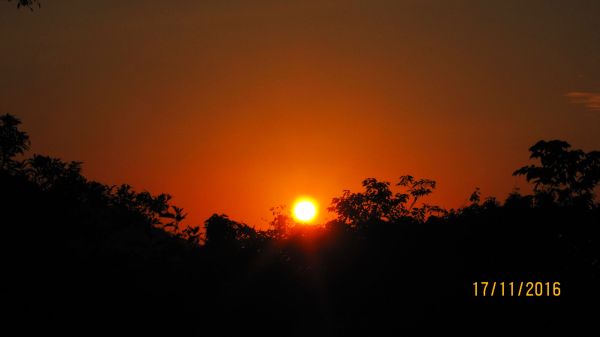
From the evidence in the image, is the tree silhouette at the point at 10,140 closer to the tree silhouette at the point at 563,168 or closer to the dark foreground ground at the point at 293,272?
the dark foreground ground at the point at 293,272

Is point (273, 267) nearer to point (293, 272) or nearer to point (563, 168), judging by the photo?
point (293, 272)

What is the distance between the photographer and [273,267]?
1895cm

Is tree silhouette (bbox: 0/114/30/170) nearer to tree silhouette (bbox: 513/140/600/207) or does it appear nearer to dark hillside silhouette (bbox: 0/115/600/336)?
dark hillside silhouette (bbox: 0/115/600/336)

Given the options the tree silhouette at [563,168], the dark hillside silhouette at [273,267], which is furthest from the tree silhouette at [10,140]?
the tree silhouette at [563,168]

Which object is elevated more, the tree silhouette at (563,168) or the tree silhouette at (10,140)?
the tree silhouette at (563,168)

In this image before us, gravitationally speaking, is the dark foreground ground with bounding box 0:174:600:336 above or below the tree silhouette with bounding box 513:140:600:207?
below

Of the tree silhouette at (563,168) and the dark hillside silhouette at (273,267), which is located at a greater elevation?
the tree silhouette at (563,168)

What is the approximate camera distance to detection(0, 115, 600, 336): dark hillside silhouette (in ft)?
54.2

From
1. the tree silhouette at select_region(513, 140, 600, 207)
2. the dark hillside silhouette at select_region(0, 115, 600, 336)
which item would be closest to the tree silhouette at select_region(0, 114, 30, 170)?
the dark hillside silhouette at select_region(0, 115, 600, 336)

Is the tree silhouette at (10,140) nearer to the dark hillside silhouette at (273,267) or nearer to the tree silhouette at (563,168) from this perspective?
the dark hillside silhouette at (273,267)

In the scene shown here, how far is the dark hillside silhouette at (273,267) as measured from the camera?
54.2 feet

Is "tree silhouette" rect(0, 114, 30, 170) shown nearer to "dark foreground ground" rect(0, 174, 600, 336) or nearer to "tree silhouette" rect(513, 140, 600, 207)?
"dark foreground ground" rect(0, 174, 600, 336)

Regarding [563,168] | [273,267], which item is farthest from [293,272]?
[563,168]

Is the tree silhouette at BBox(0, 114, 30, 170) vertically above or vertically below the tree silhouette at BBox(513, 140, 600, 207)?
below
